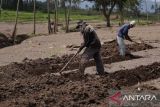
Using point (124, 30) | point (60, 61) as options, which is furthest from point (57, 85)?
point (124, 30)

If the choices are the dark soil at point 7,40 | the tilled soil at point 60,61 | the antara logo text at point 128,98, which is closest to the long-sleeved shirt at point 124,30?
the tilled soil at point 60,61

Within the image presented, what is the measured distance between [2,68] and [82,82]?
178 inches

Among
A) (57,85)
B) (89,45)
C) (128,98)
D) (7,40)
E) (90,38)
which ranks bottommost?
(7,40)

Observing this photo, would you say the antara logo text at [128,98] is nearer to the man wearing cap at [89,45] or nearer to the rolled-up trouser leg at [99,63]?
the man wearing cap at [89,45]

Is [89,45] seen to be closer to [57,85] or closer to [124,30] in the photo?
[57,85]

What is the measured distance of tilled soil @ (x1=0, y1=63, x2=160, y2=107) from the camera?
11.1 metres

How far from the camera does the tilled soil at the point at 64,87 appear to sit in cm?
1114

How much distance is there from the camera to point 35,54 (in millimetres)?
22375

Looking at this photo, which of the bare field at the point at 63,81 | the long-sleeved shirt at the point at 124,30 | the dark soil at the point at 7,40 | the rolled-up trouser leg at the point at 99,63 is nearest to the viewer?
the bare field at the point at 63,81

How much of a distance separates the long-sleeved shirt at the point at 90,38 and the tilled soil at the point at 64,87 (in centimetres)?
99

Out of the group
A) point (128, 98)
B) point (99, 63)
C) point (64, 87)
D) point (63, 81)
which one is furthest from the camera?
Answer: point (99, 63)

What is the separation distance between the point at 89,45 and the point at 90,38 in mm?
257

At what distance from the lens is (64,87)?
12812 mm

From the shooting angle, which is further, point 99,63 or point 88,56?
point 99,63
